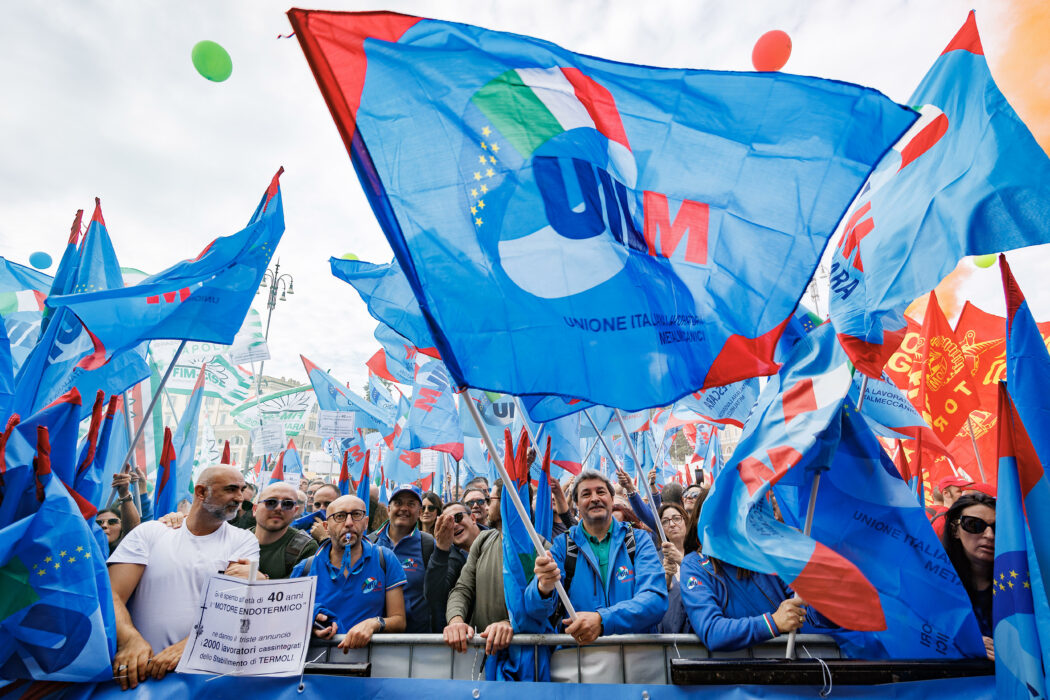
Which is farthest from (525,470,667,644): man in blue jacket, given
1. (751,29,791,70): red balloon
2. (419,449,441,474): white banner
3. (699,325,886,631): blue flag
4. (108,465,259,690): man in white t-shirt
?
(419,449,441,474): white banner

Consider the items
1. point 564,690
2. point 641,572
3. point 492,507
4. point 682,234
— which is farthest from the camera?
point 492,507

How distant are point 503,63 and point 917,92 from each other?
10.5 feet

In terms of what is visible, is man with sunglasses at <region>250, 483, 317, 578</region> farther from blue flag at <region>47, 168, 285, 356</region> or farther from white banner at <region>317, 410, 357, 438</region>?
white banner at <region>317, 410, 357, 438</region>

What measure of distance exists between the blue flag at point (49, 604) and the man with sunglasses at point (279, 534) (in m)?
1.95

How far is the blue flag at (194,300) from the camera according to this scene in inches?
207

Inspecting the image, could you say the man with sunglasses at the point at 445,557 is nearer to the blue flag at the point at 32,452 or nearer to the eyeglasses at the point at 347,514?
the eyeglasses at the point at 347,514

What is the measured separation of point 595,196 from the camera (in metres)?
3.24

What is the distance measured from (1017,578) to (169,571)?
4.16m

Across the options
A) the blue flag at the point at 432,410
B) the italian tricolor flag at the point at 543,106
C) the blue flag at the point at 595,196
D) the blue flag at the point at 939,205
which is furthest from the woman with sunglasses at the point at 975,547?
the blue flag at the point at 432,410

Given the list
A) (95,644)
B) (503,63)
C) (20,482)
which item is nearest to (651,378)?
(503,63)

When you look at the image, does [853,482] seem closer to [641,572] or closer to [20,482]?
[641,572]

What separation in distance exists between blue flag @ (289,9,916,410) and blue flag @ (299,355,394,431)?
10378mm

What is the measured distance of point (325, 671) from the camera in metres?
2.89

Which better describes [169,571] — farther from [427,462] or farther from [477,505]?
[427,462]
